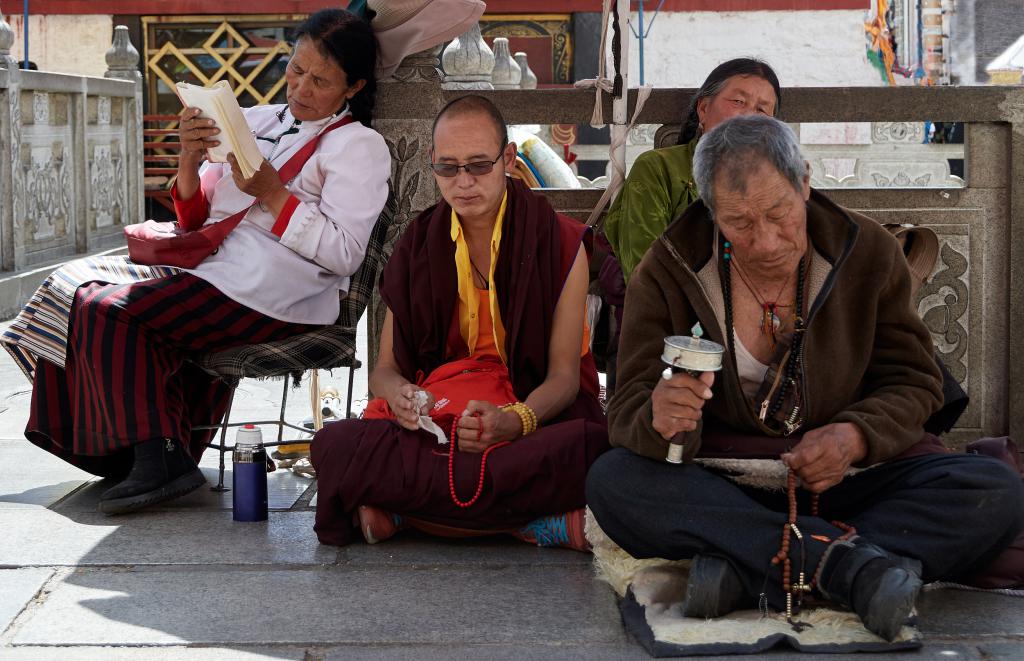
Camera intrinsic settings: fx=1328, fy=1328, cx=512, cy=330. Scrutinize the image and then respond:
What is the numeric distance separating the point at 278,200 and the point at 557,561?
4.75ft

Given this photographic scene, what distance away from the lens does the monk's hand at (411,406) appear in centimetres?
353

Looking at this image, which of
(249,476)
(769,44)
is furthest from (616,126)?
(769,44)

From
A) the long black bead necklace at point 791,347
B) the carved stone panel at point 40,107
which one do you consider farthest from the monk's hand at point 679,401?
the carved stone panel at point 40,107

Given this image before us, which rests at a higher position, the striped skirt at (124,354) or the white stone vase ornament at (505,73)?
the white stone vase ornament at (505,73)

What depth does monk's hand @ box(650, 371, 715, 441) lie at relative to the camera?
9.32 feet

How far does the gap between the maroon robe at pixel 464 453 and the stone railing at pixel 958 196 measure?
2.60ft

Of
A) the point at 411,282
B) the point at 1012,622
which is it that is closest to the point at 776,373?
Answer: the point at 1012,622

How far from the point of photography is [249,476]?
3.86 meters

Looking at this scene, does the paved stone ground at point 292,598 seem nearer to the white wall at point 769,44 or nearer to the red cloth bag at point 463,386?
the red cloth bag at point 463,386

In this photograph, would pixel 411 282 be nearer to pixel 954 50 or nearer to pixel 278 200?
pixel 278 200

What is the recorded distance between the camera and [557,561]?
137 inches

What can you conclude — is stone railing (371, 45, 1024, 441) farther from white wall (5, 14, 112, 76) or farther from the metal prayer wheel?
white wall (5, 14, 112, 76)

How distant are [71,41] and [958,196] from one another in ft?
46.8

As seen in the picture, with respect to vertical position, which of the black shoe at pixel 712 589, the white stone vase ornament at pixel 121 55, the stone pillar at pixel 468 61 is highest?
the white stone vase ornament at pixel 121 55
